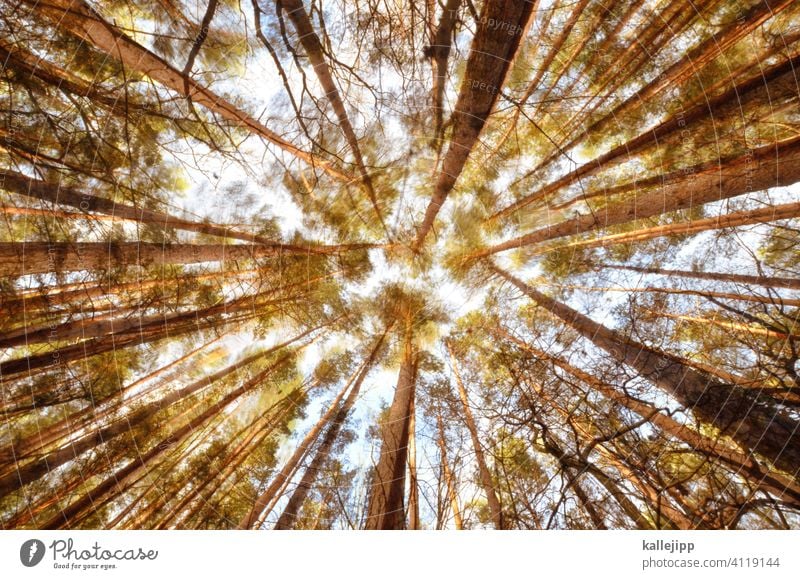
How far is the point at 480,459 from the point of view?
112 inches

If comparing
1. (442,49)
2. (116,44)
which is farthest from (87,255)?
(442,49)

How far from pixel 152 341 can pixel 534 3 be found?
434 centimetres

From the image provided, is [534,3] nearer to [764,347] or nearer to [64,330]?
[764,347]

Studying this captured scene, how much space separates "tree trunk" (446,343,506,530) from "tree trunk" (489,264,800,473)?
4.26ft

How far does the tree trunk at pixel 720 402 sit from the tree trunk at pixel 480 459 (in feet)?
4.26

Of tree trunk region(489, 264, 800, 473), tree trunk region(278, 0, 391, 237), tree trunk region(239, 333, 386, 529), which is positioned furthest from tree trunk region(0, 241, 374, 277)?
→ tree trunk region(489, 264, 800, 473)

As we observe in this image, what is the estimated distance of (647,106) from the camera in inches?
106

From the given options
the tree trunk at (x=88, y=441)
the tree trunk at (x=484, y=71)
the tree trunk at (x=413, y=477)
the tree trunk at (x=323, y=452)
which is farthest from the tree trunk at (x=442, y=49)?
the tree trunk at (x=88, y=441)

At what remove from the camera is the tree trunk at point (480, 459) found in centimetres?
254

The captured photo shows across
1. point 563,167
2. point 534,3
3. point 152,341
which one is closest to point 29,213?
point 152,341

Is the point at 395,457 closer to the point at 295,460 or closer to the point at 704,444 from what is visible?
the point at 295,460
